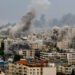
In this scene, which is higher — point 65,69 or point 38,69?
point 38,69

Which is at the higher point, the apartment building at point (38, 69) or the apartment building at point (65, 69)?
the apartment building at point (38, 69)

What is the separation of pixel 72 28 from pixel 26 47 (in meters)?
11.8

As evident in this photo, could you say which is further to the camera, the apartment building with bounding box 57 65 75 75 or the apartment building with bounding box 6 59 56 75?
the apartment building with bounding box 57 65 75 75

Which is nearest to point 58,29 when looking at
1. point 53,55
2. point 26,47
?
point 26,47

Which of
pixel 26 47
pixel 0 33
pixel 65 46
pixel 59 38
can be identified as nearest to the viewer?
pixel 26 47

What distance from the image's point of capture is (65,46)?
30062 mm

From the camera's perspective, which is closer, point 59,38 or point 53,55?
point 53,55

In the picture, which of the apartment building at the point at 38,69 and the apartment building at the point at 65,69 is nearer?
the apartment building at the point at 38,69

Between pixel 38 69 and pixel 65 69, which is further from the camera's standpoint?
pixel 65 69

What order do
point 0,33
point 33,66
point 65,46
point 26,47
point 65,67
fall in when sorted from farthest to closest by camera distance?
point 0,33, point 65,46, point 26,47, point 65,67, point 33,66

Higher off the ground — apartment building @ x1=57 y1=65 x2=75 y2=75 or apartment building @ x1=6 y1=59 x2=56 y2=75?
apartment building @ x1=6 y1=59 x2=56 y2=75

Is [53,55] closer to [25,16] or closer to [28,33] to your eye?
[25,16]

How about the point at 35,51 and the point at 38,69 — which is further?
the point at 35,51

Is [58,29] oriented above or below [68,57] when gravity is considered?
above
